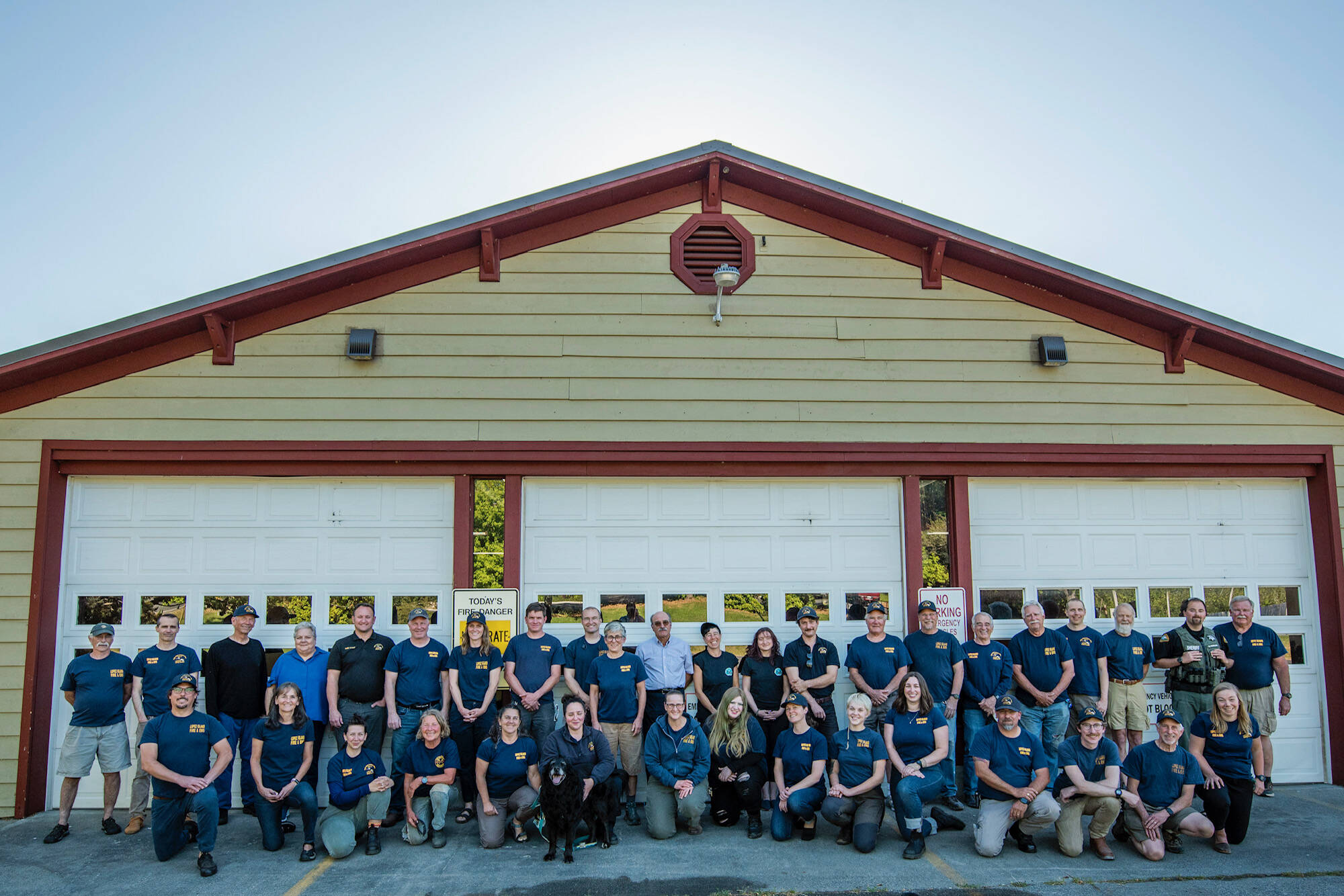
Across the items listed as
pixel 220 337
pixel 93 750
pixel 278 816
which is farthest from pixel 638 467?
pixel 93 750

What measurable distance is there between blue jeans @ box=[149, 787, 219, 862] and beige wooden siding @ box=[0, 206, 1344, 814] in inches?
111

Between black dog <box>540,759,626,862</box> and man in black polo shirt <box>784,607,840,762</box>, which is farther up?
man in black polo shirt <box>784,607,840,762</box>

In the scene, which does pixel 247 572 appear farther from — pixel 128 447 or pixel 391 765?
pixel 391 765

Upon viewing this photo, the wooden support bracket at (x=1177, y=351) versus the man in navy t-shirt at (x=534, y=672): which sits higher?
the wooden support bracket at (x=1177, y=351)

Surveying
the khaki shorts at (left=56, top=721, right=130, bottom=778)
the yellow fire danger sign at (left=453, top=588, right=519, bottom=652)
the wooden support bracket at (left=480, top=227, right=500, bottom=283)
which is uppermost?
the wooden support bracket at (left=480, top=227, right=500, bottom=283)

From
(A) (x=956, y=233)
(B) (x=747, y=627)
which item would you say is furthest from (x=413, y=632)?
(A) (x=956, y=233)

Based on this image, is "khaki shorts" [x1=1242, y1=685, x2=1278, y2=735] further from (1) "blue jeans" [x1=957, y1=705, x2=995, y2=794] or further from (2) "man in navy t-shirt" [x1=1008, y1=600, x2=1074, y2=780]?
(1) "blue jeans" [x1=957, y1=705, x2=995, y2=794]

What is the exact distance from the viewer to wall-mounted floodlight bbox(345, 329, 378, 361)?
8.30 m

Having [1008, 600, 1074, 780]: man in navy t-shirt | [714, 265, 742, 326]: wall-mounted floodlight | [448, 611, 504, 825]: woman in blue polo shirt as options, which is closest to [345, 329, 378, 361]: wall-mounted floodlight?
[448, 611, 504, 825]: woman in blue polo shirt

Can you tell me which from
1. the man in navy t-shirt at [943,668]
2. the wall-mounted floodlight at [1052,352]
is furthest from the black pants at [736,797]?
the wall-mounted floodlight at [1052,352]

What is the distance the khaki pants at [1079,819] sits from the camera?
6.46m

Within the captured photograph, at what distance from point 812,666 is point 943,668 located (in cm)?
114

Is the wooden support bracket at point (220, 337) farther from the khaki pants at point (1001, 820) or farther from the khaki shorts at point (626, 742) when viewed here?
the khaki pants at point (1001, 820)

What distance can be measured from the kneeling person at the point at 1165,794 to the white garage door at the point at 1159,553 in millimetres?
2088
